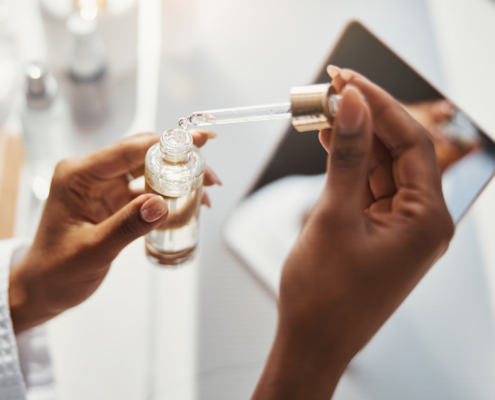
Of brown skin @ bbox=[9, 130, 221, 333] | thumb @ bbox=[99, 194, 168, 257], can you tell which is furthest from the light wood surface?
thumb @ bbox=[99, 194, 168, 257]

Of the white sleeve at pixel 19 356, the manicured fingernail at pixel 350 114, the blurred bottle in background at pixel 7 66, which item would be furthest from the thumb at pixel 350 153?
the blurred bottle in background at pixel 7 66

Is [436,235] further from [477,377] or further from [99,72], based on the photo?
[99,72]

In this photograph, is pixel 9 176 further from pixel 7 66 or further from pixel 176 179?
pixel 176 179

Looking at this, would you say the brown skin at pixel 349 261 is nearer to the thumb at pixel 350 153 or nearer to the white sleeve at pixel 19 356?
the thumb at pixel 350 153

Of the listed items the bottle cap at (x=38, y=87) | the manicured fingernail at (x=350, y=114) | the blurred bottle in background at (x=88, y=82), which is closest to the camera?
the manicured fingernail at (x=350, y=114)

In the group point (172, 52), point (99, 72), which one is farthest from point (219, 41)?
point (99, 72)

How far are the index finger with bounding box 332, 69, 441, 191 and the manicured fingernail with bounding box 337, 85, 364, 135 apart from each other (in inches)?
3.4

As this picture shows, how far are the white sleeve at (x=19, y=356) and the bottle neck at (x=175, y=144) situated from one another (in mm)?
267

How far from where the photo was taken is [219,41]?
2.79 feet

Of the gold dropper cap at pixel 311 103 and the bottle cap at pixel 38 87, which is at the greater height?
the gold dropper cap at pixel 311 103

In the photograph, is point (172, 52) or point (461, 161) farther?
point (172, 52)

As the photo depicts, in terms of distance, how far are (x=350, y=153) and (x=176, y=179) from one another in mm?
176

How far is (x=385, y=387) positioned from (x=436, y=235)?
1.02 feet

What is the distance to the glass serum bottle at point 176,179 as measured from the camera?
436 millimetres
